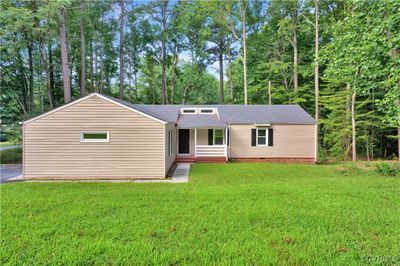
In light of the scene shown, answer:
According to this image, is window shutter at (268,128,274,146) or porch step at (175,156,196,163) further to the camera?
window shutter at (268,128,274,146)

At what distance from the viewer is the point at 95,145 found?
9.60 meters

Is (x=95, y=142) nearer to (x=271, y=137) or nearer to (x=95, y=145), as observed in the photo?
(x=95, y=145)

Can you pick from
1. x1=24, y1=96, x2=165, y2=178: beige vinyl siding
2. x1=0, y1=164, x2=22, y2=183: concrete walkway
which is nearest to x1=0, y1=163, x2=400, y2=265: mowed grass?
x1=24, y1=96, x2=165, y2=178: beige vinyl siding

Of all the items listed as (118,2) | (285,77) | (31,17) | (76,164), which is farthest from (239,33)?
(76,164)

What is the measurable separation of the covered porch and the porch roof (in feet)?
1.13

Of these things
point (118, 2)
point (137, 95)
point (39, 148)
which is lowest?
point (39, 148)

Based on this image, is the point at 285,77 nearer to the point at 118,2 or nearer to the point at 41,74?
the point at 118,2

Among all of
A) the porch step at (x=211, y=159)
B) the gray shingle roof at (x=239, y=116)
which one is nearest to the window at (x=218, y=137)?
the gray shingle roof at (x=239, y=116)

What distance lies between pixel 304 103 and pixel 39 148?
2093cm

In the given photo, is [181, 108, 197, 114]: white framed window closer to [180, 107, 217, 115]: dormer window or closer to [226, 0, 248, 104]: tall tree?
[180, 107, 217, 115]: dormer window

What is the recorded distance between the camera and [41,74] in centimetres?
1939

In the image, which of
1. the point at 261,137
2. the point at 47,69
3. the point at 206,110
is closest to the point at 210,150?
the point at 261,137

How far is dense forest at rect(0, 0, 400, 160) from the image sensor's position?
9.62m

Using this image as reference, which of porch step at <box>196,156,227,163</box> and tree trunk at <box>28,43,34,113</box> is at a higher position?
tree trunk at <box>28,43,34,113</box>
